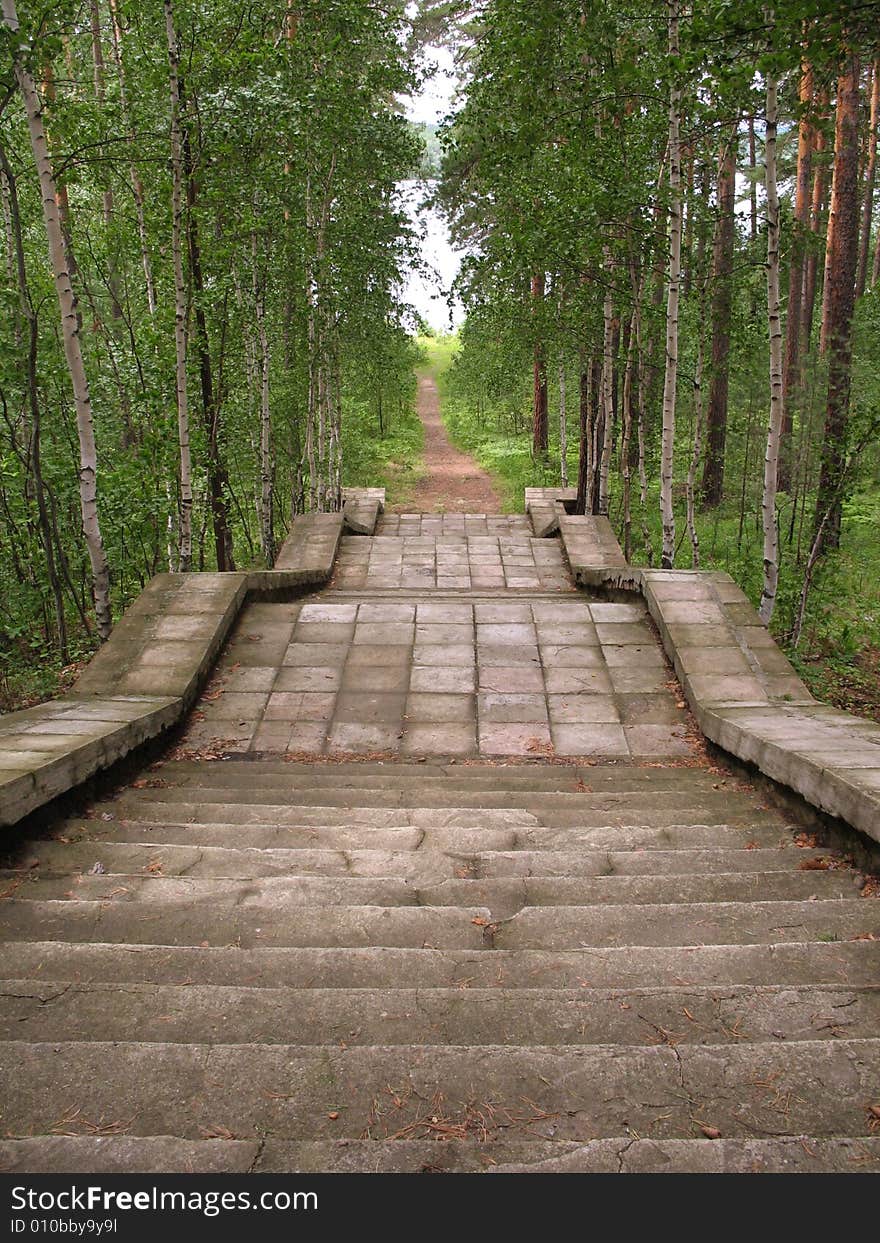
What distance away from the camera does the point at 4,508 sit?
776cm

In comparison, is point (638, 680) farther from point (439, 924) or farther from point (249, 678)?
point (439, 924)

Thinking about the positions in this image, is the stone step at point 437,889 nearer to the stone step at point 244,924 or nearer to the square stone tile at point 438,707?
the stone step at point 244,924

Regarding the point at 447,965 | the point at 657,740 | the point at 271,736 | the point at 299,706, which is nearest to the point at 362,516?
the point at 299,706

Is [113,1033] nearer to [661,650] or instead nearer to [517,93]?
[661,650]

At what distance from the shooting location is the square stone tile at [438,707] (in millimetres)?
5680

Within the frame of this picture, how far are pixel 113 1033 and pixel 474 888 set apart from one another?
52.9 inches

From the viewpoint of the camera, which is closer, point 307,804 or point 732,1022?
point 732,1022

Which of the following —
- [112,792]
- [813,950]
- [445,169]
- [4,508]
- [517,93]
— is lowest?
[112,792]

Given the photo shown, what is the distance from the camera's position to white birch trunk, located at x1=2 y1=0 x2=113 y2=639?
556cm

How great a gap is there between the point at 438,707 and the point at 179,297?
508cm

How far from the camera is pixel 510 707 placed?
5793 mm

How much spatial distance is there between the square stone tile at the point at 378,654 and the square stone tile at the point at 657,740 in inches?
78.1

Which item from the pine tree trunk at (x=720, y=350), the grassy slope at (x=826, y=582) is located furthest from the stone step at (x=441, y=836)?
the pine tree trunk at (x=720, y=350)
